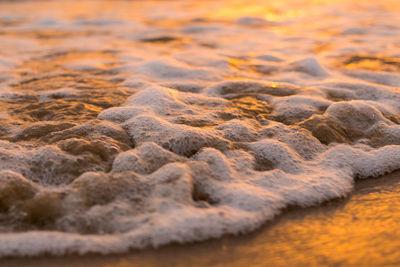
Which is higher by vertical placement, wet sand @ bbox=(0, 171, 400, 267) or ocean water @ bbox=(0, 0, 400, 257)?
ocean water @ bbox=(0, 0, 400, 257)

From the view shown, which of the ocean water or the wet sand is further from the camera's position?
the ocean water

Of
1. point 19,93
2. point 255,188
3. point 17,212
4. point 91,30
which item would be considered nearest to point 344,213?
point 255,188

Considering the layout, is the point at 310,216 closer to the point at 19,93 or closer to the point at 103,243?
the point at 103,243

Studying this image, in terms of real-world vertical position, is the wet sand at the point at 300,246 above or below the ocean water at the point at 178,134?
below

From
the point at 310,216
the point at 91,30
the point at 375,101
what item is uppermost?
the point at 91,30

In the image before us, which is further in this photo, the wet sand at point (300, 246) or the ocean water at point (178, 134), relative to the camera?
the ocean water at point (178, 134)
